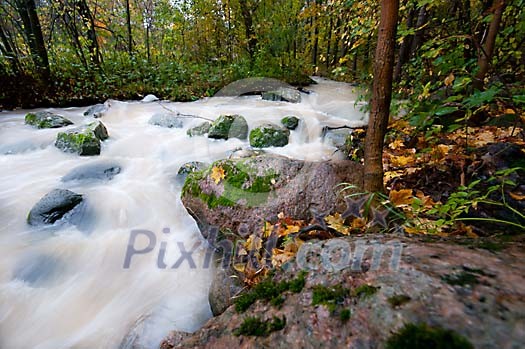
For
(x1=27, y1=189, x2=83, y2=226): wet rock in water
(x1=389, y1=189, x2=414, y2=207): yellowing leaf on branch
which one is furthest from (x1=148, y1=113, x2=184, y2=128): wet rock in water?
(x1=389, y1=189, x2=414, y2=207): yellowing leaf on branch

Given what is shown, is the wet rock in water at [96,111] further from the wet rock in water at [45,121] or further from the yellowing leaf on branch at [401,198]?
the yellowing leaf on branch at [401,198]

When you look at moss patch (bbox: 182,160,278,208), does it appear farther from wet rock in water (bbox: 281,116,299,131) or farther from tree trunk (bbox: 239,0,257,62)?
tree trunk (bbox: 239,0,257,62)

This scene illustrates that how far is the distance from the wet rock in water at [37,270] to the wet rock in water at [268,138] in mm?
3659

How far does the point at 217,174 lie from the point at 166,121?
491 centimetres

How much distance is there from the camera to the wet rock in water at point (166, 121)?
7.00 m

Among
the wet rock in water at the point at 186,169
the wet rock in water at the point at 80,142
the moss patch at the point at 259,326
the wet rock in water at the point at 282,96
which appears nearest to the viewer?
the moss patch at the point at 259,326

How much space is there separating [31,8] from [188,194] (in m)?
9.35

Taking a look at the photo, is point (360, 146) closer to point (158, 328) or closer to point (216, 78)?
point (158, 328)

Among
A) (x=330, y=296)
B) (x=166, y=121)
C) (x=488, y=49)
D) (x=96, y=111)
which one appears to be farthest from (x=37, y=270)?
(x=96, y=111)

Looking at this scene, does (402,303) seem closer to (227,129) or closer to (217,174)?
(217,174)

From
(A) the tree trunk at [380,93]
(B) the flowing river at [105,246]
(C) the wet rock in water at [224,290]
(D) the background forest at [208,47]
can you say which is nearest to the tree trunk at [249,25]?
(D) the background forest at [208,47]

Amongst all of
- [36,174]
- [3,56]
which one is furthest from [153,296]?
[3,56]

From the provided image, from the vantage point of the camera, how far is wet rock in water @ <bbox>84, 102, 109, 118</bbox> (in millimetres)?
7410
